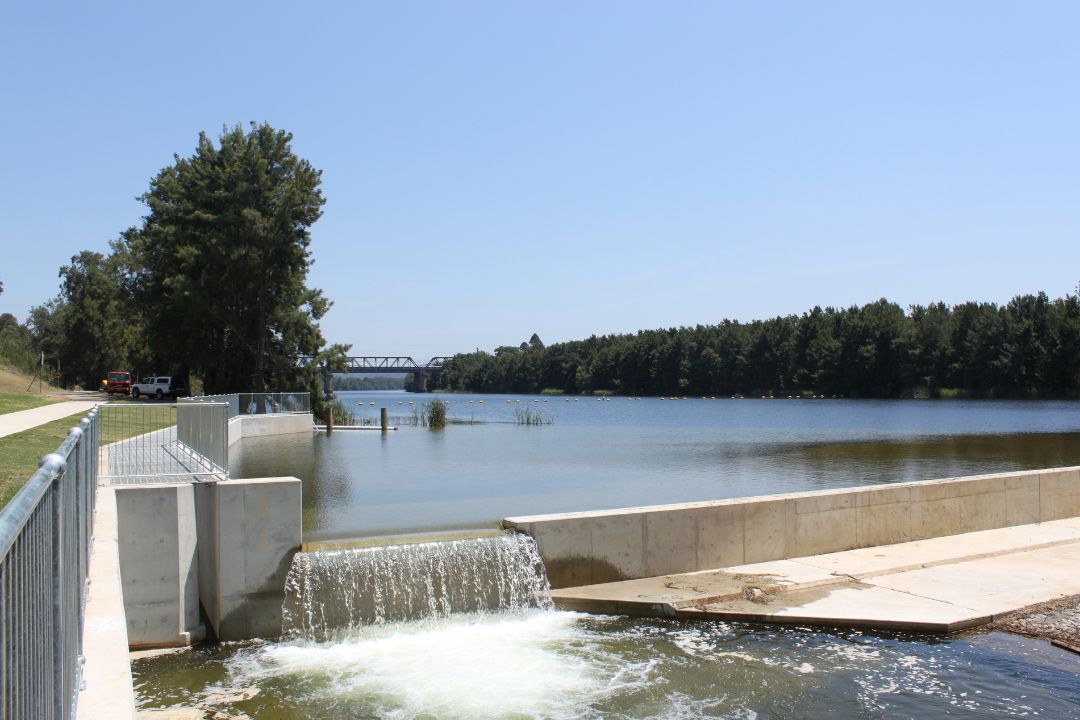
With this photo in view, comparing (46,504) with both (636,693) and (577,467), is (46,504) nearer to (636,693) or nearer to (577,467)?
(636,693)

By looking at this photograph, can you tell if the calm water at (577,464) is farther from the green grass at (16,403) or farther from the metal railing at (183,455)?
the green grass at (16,403)

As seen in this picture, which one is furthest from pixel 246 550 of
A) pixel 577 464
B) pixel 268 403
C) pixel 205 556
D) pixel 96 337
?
pixel 96 337

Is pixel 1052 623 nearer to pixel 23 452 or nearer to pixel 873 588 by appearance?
pixel 873 588

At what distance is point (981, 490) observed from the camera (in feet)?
48.5

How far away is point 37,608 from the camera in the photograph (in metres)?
2.96

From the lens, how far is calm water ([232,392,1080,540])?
701 inches

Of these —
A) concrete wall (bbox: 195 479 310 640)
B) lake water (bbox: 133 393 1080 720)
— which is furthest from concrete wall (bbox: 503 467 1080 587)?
concrete wall (bbox: 195 479 310 640)

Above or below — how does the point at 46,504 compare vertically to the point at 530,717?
above

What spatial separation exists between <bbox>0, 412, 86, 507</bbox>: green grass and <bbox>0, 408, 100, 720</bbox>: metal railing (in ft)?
20.2

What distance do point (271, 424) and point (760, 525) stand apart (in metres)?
28.5

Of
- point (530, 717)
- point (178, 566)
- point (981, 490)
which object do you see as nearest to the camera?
point (530, 717)

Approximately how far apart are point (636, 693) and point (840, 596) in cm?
381

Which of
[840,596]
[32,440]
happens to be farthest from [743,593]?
[32,440]

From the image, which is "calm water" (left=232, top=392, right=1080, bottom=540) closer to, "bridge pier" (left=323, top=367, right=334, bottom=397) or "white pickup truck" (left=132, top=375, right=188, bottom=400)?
"bridge pier" (left=323, top=367, right=334, bottom=397)
